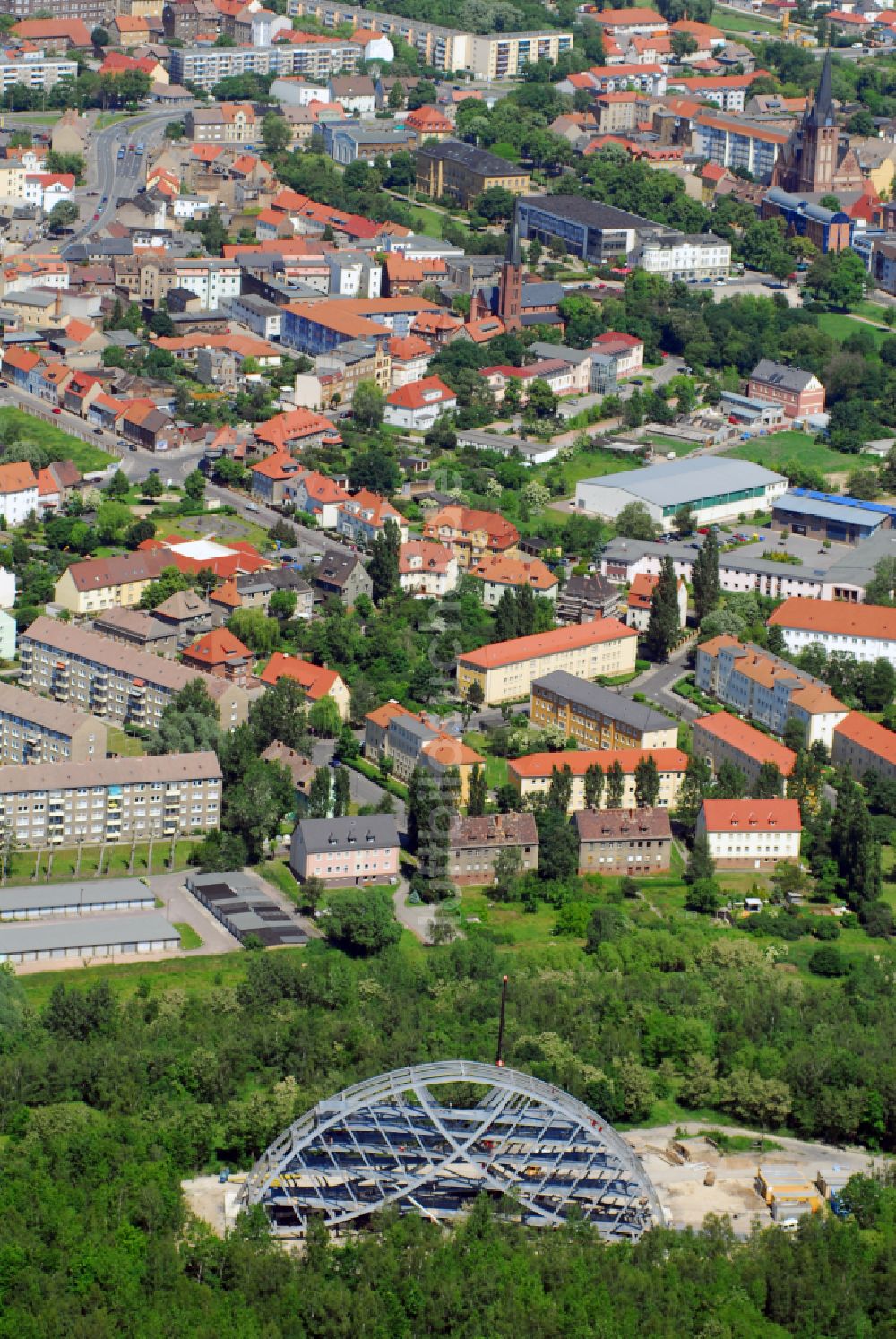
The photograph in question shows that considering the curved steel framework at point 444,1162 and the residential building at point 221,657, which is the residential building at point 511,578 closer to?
the residential building at point 221,657

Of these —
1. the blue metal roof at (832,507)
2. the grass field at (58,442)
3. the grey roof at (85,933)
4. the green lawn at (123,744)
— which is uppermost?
the blue metal roof at (832,507)

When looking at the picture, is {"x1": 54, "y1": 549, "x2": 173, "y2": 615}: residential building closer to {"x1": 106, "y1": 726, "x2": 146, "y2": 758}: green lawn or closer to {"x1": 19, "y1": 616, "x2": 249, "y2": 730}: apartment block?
{"x1": 19, "y1": 616, "x2": 249, "y2": 730}: apartment block

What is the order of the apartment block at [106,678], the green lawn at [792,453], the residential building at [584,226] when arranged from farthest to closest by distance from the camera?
the residential building at [584,226]
the green lawn at [792,453]
the apartment block at [106,678]

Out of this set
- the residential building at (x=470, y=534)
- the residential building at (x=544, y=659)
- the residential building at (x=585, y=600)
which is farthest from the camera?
the residential building at (x=470, y=534)

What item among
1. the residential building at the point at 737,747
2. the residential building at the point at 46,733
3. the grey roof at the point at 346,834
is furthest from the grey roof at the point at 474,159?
the grey roof at the point at 346,834

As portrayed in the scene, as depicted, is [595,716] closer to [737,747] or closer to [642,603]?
[737,747]

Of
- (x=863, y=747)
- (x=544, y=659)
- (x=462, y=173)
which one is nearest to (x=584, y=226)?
(x=462, y=173)
